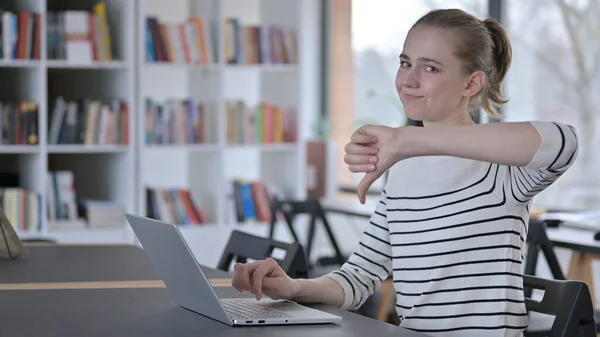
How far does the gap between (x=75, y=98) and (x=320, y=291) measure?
3.71m

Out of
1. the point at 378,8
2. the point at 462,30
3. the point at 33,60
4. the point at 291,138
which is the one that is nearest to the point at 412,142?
the point at 462,30

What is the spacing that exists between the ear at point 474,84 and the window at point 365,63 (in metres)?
4.13

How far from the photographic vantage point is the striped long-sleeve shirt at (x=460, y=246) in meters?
1.78

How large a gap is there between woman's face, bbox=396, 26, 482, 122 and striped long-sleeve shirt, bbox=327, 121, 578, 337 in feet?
0.34

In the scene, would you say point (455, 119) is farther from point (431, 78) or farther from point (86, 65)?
point (86, 65)

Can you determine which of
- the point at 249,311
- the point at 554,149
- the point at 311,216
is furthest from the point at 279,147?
the point at 554,149

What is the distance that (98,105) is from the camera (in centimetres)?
500

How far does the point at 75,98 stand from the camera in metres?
5.32

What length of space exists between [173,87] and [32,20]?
104cm

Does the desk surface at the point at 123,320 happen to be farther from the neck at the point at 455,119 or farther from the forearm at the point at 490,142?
the neck at the point at 455,119

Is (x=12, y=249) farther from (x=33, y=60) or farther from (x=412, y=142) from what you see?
(x=33, y=60)

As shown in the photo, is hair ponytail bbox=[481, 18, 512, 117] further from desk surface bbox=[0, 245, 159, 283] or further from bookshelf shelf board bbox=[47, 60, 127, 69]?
bookshelf shelf board bbox=[47, 60, 127, 69]

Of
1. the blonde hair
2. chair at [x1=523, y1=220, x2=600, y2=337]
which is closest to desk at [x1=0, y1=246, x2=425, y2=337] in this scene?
the blonde hair

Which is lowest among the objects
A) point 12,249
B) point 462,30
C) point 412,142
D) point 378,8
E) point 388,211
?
point 12,249
